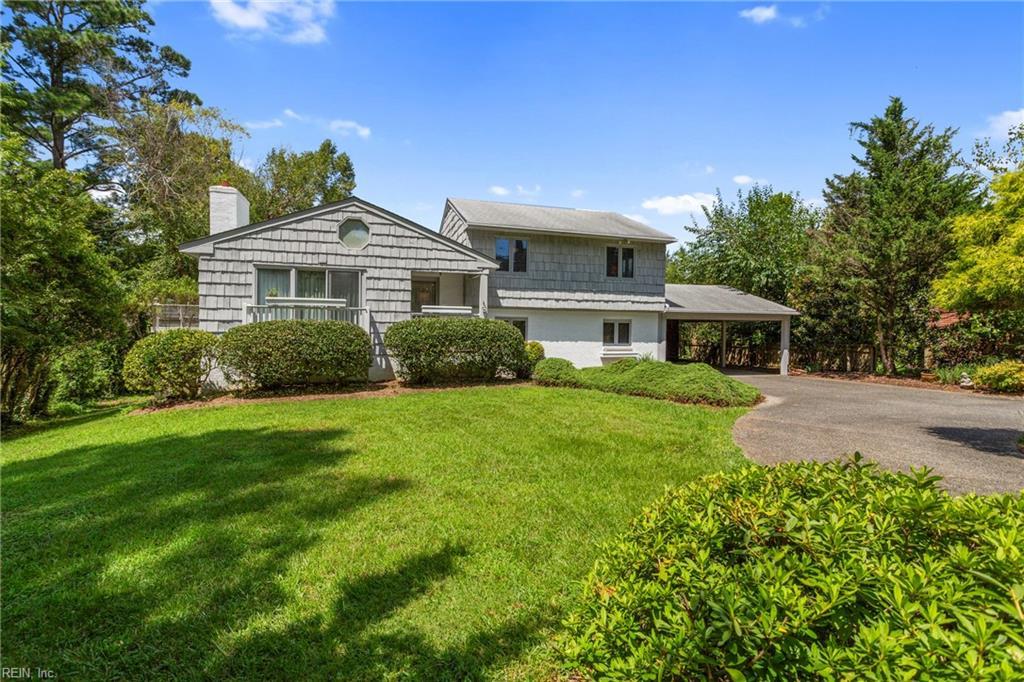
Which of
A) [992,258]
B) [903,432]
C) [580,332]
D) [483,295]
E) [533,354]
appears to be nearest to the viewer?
[992,258]

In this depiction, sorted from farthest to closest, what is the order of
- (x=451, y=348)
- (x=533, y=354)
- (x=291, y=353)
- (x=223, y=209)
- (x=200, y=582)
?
1. (x=533, y=354)
2. (x=223, y=209)
3. (x=451, y=348)
4. (x=291, y=353)
5. (x=200, y=582)

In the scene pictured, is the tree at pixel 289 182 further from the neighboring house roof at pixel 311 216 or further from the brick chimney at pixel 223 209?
the neighboring house roof at pixel 311 216

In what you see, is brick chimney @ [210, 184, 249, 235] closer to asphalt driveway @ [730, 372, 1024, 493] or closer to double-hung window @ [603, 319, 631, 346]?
double-hung window @ [603, 319, 631, 346]

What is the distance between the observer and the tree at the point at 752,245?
968 inches

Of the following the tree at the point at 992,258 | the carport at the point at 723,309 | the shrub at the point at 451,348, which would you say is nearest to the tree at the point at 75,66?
the shrub at the point at 451,348

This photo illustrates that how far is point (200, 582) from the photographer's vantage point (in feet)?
10.2

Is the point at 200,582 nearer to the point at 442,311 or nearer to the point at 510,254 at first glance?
the point at 442,311

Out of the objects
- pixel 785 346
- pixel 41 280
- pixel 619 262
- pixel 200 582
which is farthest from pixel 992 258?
pixel 41 280

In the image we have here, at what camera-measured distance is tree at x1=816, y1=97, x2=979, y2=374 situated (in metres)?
16.0

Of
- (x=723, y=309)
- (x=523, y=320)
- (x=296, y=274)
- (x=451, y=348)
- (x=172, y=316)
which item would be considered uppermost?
(x=296, y=274)

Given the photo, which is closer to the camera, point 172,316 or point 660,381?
point 660,381

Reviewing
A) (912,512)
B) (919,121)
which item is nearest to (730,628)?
(912,512)

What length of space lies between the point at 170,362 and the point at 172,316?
7.07m

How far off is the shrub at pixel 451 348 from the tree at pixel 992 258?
888 centimetres
